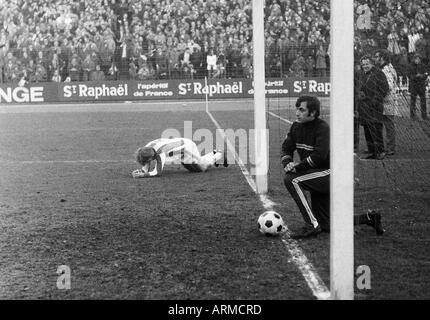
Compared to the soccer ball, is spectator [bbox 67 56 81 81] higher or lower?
higher

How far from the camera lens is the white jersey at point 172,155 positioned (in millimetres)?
11453

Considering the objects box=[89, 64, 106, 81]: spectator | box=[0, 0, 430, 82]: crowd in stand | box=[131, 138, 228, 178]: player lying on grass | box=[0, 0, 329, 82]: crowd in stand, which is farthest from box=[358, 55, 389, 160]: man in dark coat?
box=[89, 64, 106, 81]: spectator

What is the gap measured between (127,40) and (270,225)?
24.9 metres

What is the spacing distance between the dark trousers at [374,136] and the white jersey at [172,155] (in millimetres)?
3107

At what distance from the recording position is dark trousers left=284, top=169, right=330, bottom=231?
694 centimetres

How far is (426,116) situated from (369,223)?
440 centimetres

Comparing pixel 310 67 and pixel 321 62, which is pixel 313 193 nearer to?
pixel 321 62

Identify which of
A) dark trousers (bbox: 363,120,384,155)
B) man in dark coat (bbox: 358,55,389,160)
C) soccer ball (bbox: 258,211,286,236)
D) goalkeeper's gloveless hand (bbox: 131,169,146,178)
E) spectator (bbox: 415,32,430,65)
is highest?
spectator (bbox: 415,32,430,65)

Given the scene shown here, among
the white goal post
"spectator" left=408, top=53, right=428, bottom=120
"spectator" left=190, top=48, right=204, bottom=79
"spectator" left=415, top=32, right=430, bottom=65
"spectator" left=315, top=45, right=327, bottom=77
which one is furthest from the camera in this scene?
"spectator" left=190, top=48, right=204, bottom=79

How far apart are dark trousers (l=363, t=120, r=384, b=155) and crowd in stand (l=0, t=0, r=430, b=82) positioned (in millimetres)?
14321

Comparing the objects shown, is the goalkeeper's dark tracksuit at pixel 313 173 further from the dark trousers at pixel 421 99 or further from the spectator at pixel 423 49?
the spectator at pixel 423 49

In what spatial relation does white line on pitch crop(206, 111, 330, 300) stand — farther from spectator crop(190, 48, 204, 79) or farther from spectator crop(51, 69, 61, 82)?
spectator crop(51, 69, 61, 82)

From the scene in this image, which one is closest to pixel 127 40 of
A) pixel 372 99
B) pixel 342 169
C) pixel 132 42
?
pixel 132 42
